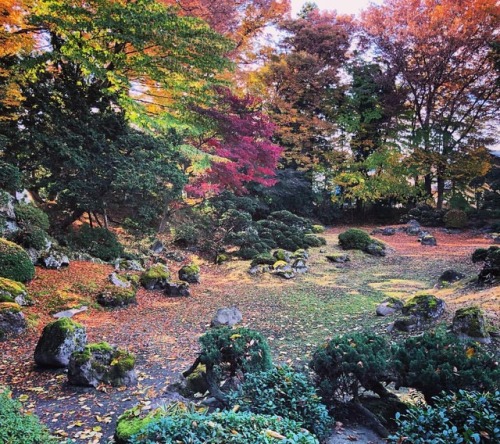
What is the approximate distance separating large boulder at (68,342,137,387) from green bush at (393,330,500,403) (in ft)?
8.78

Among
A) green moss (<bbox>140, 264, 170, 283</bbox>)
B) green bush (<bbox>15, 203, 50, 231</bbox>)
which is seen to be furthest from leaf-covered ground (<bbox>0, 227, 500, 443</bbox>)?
green bush (<bbox>15, 203, 50, 231</bbox>)

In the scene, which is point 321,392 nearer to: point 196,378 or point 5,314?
point 196,378

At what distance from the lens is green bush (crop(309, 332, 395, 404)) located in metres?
2.87

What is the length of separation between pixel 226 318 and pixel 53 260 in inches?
151

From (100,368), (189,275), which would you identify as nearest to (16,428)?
(100,368)

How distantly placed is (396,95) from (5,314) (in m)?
18.7

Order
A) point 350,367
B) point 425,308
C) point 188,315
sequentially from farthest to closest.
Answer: point 188,315
point 425,308
point 350,367

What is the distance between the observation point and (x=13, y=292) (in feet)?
17.8

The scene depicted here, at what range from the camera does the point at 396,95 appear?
18.0m

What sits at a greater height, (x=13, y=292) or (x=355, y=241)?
(x=355, y=241)

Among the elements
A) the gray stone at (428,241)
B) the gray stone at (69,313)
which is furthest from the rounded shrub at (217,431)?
the gray stone at (428,241)

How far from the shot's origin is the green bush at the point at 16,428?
179 centimetres

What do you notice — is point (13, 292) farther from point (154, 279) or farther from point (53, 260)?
point (154, 279)

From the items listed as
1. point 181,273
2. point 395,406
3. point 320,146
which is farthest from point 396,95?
point 395,406
